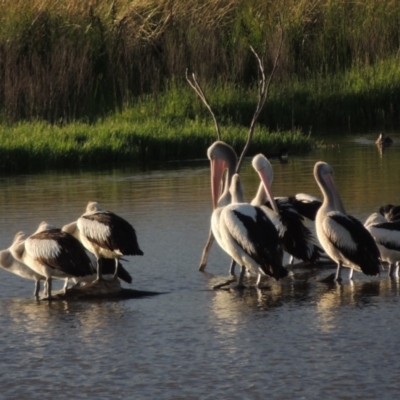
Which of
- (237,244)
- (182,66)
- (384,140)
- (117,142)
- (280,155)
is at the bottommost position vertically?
(237,244)

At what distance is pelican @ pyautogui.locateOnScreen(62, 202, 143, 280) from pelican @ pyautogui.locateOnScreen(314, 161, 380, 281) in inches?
51.7

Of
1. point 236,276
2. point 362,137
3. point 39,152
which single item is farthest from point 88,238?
point 362,137

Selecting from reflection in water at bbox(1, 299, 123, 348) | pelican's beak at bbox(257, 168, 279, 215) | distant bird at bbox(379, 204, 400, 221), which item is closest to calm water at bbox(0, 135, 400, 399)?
reflection in water at bbox(1, 299, 123, 348)

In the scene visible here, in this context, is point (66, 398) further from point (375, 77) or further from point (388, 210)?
point (375, 77)

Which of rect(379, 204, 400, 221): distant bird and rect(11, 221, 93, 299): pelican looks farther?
rect(379, 204, 400, 221): distant bird

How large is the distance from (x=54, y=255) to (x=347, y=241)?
1.97 metres

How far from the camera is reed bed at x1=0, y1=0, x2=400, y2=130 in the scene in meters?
19.5

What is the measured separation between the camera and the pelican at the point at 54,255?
8641 mm

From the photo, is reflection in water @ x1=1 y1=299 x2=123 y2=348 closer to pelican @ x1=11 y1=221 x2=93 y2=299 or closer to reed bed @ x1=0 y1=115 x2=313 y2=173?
pelican @ x1=11 y1=221 x2=93 y2=299

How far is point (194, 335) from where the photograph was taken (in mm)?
7645

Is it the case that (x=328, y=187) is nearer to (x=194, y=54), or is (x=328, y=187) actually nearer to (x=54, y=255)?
(x=54, y=255)

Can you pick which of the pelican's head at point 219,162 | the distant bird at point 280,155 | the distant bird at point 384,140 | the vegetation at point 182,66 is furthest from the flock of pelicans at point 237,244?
the distant bird at point 384,140

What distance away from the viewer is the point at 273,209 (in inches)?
389

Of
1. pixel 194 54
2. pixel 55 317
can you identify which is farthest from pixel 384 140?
pixel 55 317
